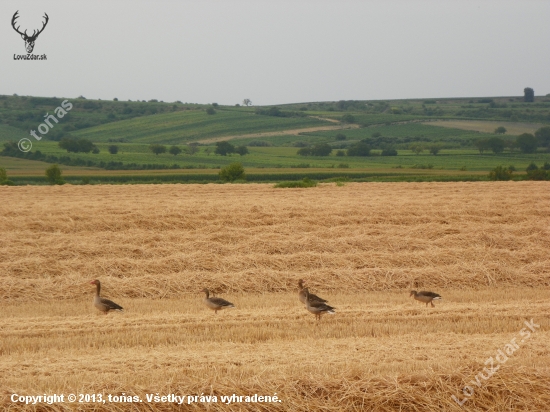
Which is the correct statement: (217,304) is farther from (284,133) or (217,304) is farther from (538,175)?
(284,133)

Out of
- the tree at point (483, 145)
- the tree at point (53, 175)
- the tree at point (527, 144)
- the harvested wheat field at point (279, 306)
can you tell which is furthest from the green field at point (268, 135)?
the harvested wheat field at point (279, 306)

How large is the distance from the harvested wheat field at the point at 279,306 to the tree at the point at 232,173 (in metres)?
26.0

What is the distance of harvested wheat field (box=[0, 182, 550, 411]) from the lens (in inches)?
261

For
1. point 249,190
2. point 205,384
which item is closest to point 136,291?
point 205,384

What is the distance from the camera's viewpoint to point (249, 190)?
34500mm

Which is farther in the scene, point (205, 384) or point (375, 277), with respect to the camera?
point (375, 277)

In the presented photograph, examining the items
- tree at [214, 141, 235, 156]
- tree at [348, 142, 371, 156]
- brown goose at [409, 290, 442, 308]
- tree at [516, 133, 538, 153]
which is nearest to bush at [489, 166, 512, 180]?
brown goose at [409, 290, 442, 308]

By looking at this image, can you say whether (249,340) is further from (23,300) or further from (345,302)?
(23,300)

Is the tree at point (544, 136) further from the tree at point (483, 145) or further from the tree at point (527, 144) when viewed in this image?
the tree at point (483, 145)

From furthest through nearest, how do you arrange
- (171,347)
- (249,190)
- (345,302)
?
(249,190) → (345,302) → (171,347)

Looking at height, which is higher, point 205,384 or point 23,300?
point 205,384

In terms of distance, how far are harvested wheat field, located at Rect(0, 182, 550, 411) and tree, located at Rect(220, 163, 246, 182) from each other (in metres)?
26.0

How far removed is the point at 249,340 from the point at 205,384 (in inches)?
99.9

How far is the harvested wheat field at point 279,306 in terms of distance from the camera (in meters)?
6.63
